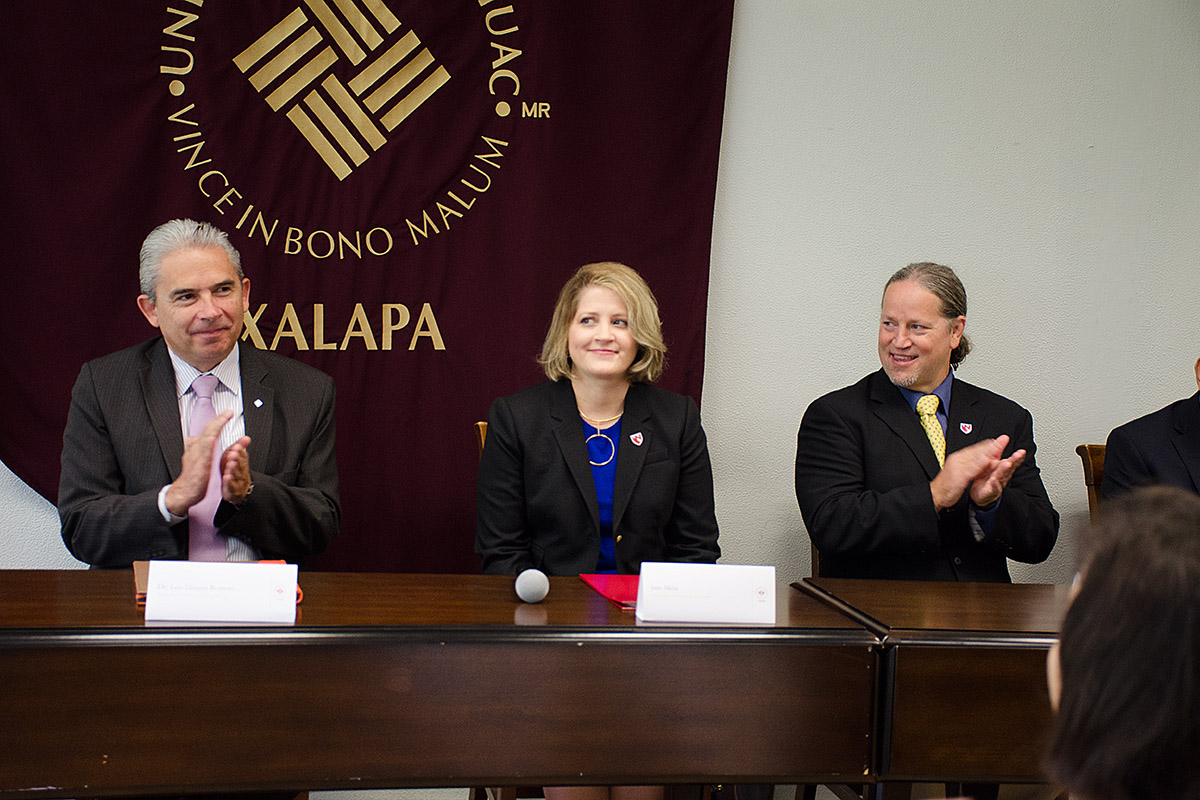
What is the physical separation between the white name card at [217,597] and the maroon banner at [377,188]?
4.44 ft

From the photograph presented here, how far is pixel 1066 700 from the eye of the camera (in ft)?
2.50

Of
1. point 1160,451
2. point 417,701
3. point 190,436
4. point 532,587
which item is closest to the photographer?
point 417,701

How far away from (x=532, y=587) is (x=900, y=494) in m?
1.00

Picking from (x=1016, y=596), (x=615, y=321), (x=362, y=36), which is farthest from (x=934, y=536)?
(x=362, y=36)

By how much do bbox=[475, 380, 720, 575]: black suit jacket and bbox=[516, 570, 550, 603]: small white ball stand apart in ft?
1.59

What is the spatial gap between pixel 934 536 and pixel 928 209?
3.99ft

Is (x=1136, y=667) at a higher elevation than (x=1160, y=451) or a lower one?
lower

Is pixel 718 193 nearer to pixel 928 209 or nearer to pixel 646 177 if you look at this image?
pixel 646 177

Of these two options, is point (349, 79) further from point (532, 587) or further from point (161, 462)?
point (532, 587)

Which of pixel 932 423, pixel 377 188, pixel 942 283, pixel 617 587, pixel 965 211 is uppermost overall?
pixel 965 211

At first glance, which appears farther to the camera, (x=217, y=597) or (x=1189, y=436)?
(x=1189, y=436)

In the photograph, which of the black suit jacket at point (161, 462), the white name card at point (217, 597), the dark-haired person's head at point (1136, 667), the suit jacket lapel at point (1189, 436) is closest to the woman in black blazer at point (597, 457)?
the black suit jacket at point (161, 462)

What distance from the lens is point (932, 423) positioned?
2.54m

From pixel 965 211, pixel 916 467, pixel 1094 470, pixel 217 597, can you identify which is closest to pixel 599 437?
pixel 916 467
